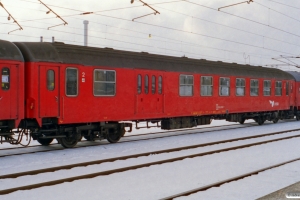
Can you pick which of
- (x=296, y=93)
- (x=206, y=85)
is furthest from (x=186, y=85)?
(x=296, y=93)

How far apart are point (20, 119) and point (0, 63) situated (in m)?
1.85

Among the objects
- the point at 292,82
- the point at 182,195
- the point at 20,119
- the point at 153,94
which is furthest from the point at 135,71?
the point at 292,82

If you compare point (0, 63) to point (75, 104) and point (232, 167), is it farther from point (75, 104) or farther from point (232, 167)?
point (232, 167)

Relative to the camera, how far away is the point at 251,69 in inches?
1037

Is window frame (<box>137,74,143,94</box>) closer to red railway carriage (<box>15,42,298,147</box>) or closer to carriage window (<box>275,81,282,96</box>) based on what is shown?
red railway carriage (<box>15,42,298,147</box>)

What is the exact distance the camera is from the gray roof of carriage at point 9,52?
1290 cm

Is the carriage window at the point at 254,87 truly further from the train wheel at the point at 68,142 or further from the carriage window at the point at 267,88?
the train wheel at the point at 68,142

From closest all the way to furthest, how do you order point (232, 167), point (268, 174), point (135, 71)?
point (268, 174)
point (232, 167)
point (135, 71)

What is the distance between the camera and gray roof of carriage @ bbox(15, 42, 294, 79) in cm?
1405

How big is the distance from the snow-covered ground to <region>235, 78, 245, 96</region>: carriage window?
8691mm

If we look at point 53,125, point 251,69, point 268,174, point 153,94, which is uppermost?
point 251,69

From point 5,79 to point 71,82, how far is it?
8.35 feet

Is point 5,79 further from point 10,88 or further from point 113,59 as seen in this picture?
point 113,59

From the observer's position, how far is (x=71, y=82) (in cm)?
1488
